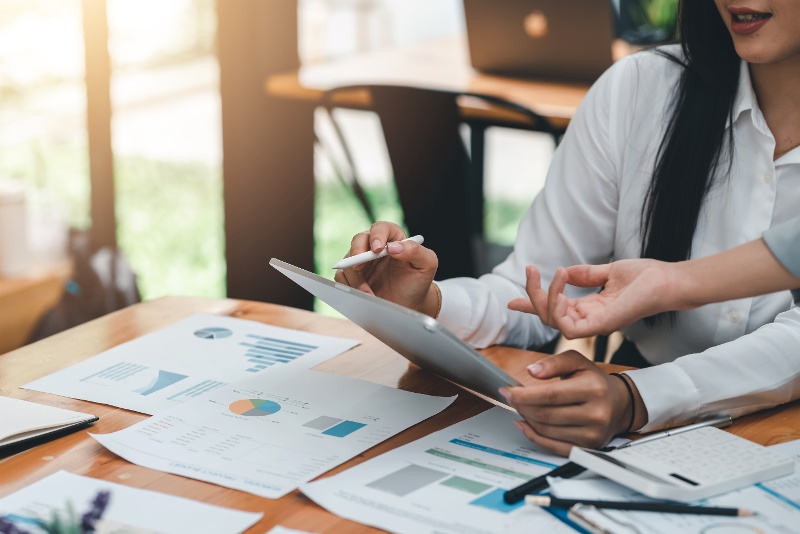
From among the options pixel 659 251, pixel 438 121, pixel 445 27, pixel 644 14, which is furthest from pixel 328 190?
pixel 659 251

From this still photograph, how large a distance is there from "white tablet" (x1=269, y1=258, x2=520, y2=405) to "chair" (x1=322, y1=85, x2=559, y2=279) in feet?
3.89

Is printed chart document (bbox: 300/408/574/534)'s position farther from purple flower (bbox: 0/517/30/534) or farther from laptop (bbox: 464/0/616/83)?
laptop (bbox: 464/0/616/83)

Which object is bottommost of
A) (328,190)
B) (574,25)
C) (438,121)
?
(328,190)

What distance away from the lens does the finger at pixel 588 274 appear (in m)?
1.03

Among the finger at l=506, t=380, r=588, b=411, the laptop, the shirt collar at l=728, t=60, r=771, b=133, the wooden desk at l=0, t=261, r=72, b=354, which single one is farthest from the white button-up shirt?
the wooden desk at l=0, t=261, r=72, b=354

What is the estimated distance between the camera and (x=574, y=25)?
8.64 feet

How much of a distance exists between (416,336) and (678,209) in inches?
20.3

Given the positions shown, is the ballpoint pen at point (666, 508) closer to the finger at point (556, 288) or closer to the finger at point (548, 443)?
the finger at point (548, 443)

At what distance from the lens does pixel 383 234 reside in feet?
3.88

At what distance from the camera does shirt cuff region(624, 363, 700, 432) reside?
1021 mm

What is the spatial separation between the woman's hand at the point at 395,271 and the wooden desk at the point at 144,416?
72mm

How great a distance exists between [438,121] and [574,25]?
515 millimetres

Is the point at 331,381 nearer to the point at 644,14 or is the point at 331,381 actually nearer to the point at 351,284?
the point at 351,284

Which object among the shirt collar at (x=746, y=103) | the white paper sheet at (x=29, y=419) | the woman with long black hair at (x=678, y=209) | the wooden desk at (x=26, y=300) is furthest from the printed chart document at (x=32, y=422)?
the wooden desk at (x=26, y=300)
